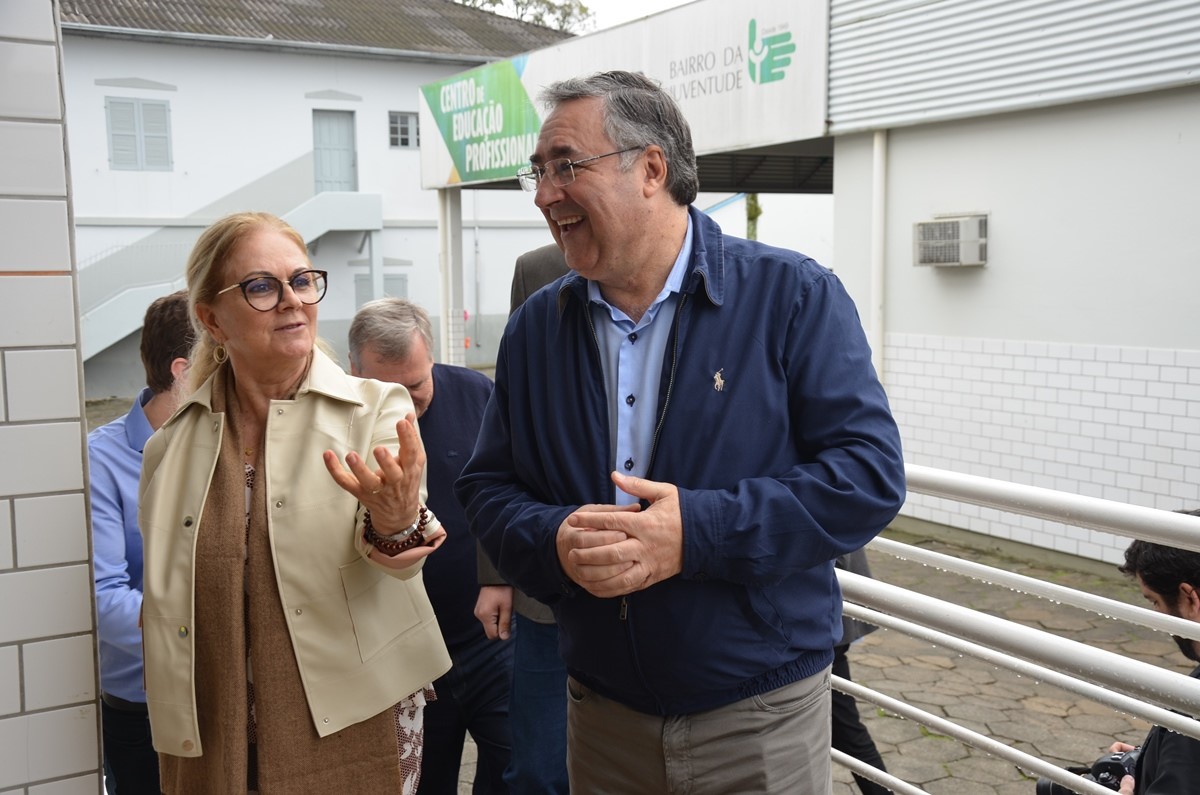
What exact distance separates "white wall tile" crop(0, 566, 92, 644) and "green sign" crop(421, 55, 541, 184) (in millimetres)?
11735

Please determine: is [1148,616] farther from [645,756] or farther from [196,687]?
[196,687]

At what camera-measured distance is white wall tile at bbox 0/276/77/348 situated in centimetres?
219

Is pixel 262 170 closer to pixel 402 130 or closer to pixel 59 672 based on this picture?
pixel 402 130

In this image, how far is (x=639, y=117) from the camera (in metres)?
2.06

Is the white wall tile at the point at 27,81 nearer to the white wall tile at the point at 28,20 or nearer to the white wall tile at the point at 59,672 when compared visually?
the white wall tile at the point at 28,20

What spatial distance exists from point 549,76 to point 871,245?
576cm

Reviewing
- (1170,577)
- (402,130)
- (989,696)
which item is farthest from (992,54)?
(402,130)

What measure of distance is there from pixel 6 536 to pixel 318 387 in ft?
2.29

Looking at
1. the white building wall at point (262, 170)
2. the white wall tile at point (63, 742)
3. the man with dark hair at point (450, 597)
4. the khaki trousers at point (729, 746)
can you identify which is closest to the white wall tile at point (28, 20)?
the man with dark hair at point (450, 597)

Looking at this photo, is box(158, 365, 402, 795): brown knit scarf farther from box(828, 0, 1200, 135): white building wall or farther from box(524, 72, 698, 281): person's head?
box(828, 0, 1200, 135): white building wall

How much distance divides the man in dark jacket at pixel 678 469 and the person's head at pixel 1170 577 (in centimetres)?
109

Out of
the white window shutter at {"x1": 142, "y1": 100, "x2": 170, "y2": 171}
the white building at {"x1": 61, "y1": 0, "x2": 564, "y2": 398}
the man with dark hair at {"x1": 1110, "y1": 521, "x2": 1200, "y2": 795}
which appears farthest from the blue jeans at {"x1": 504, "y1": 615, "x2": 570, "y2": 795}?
the white window shutter at {"x1": 142, "y1": 100, "x2": 170, "y2": 171}

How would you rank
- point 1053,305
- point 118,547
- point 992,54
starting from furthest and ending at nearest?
point 992,54
point 1053,305
point 118,547

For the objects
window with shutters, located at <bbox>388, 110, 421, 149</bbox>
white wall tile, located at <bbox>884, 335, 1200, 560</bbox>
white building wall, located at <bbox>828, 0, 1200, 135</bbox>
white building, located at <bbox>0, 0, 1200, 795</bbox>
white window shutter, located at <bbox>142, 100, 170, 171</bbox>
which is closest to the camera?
white building wall, located at <bbox>828, 0, 1200, 135</bbox>
